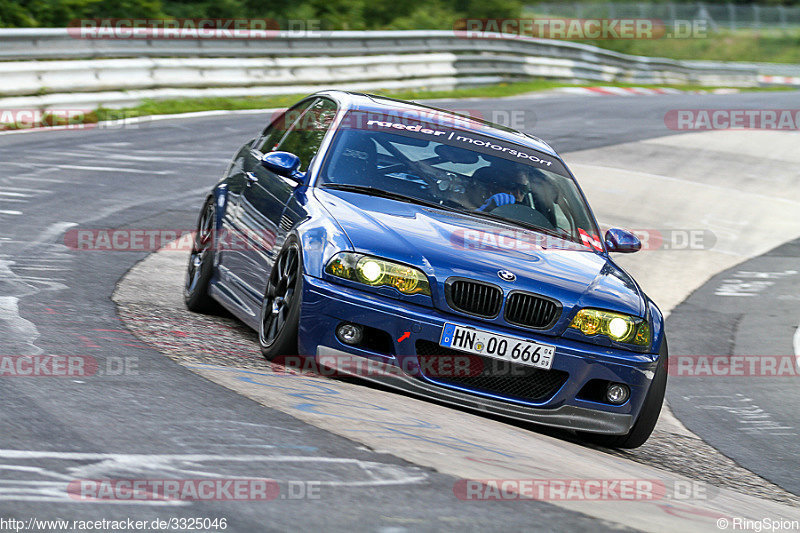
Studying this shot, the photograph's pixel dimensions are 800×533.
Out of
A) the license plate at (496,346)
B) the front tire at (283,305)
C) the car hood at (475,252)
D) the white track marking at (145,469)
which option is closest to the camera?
the white track marking at (145,469)

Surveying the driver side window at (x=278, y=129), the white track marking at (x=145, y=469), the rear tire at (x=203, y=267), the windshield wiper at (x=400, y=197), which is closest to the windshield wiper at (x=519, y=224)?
the windshield wiper at (x=400, y=197)

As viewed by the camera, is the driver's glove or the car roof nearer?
the driver's glove

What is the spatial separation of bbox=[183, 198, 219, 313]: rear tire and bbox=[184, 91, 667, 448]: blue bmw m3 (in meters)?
0.55

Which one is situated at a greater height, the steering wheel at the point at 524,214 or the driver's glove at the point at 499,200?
the driver's glove at the point at 499,200

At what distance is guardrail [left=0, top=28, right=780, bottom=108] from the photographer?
1645cm

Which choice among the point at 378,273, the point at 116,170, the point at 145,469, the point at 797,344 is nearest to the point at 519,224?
the point at 378,273

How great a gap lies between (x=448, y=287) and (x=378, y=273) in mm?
347

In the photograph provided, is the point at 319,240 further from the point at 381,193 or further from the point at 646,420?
the point at 646,420

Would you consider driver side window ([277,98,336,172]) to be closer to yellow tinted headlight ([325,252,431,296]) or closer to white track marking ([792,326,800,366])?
yellow tinted headlight ([325,252,431,296])

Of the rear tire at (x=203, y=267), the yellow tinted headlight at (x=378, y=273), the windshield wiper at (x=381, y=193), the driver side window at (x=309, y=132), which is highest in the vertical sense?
the driver side window at (x=309, y=132)

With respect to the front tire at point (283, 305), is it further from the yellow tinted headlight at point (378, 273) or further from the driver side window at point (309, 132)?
the driver side window at point (309, 132)

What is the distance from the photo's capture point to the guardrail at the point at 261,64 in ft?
54.0

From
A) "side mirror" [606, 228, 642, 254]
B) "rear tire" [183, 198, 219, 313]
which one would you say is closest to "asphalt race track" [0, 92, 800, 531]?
"rear tire" [183, 198, 219, 313]

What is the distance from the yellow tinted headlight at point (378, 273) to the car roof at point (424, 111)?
1.82m
